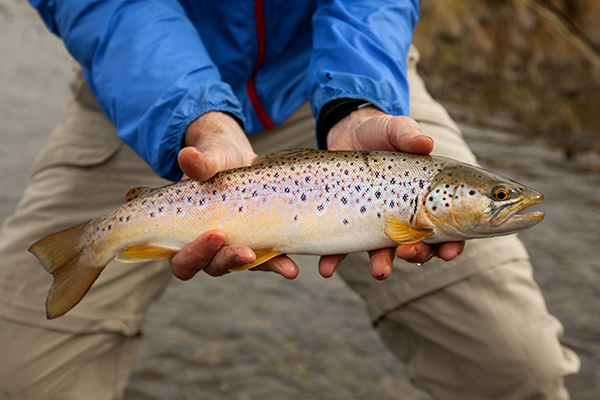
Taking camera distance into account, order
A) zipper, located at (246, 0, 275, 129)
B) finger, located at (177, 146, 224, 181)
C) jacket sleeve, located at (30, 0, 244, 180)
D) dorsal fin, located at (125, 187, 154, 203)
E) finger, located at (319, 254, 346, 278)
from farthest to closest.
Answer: zipper, located at (246, 0, 275, 129) → jacket sleeve, located at (30, 0, 244, 180) → dorsal fin, located at (125, 187, 154, 203) → finger, located at (319, 254, 346, 278) → finger, located at (177, 146, 224, 181)

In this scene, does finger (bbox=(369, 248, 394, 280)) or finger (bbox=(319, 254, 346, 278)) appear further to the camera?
finger (bbox=(319, 254, 346, 278))

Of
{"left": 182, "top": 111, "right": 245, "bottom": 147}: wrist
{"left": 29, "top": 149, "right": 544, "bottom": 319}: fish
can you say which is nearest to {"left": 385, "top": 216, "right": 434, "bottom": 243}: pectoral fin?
{"left": 29, "top": 149, "right": 544, "bottom": 319}: fish

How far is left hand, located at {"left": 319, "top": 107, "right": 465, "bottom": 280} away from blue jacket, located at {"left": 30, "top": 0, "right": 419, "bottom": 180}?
16cm

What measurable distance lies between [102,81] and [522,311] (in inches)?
88.7

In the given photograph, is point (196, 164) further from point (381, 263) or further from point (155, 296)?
point (155, 296)

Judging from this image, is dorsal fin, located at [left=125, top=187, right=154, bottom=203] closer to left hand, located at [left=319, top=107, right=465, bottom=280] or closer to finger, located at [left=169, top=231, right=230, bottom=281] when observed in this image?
finger, located at [left=169, top=231, right=230, bottom=281]

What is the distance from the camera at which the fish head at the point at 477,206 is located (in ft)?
6.88

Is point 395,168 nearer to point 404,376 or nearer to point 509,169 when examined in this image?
point 404,376

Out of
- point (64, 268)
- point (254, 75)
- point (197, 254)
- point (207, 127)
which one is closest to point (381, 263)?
point (197, 254)

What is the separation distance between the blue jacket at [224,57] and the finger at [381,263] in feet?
2.24

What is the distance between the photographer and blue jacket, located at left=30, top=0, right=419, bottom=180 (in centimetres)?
248

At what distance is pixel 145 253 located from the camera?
2.24 meters

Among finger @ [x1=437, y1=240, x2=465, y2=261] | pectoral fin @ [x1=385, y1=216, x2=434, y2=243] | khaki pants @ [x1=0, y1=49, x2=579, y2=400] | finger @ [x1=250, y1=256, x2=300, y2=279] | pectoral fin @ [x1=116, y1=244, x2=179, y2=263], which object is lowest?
khaki pants @ [x1=0, y1=49, x2=579, y2=400]

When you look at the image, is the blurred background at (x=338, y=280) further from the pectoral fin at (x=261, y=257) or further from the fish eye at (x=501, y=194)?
the fish eye at (x=501, y=194)
